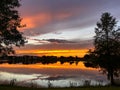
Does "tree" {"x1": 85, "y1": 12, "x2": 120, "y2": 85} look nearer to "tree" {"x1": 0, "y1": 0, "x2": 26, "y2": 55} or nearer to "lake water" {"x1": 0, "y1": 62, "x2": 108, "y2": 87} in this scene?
"lake water" {"x1": 0, "y1": 62, "x2": 108, "y2": 87}

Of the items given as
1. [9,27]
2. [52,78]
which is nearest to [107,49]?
[52,78]

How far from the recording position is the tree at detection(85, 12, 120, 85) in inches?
2564

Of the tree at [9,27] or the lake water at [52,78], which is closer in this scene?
the tree at [9,27]

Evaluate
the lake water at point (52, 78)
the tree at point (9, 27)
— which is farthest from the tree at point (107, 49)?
the tree at point (9, 27)

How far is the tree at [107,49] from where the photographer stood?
65125 millimetres

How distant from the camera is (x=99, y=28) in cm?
6831

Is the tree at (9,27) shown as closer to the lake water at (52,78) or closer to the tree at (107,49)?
the lake water at (52,78)

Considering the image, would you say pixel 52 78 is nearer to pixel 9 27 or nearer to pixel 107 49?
pixel 107 49

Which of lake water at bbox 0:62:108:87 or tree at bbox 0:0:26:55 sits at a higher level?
tree at bbox 0:0:26:55

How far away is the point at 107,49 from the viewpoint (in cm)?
6606

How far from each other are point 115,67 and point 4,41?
1337 inches

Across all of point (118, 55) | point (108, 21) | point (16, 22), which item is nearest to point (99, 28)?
point (108, 21)

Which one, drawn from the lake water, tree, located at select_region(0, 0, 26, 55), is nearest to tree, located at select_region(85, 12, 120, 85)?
the lake water

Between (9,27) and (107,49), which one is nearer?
(9,27)
